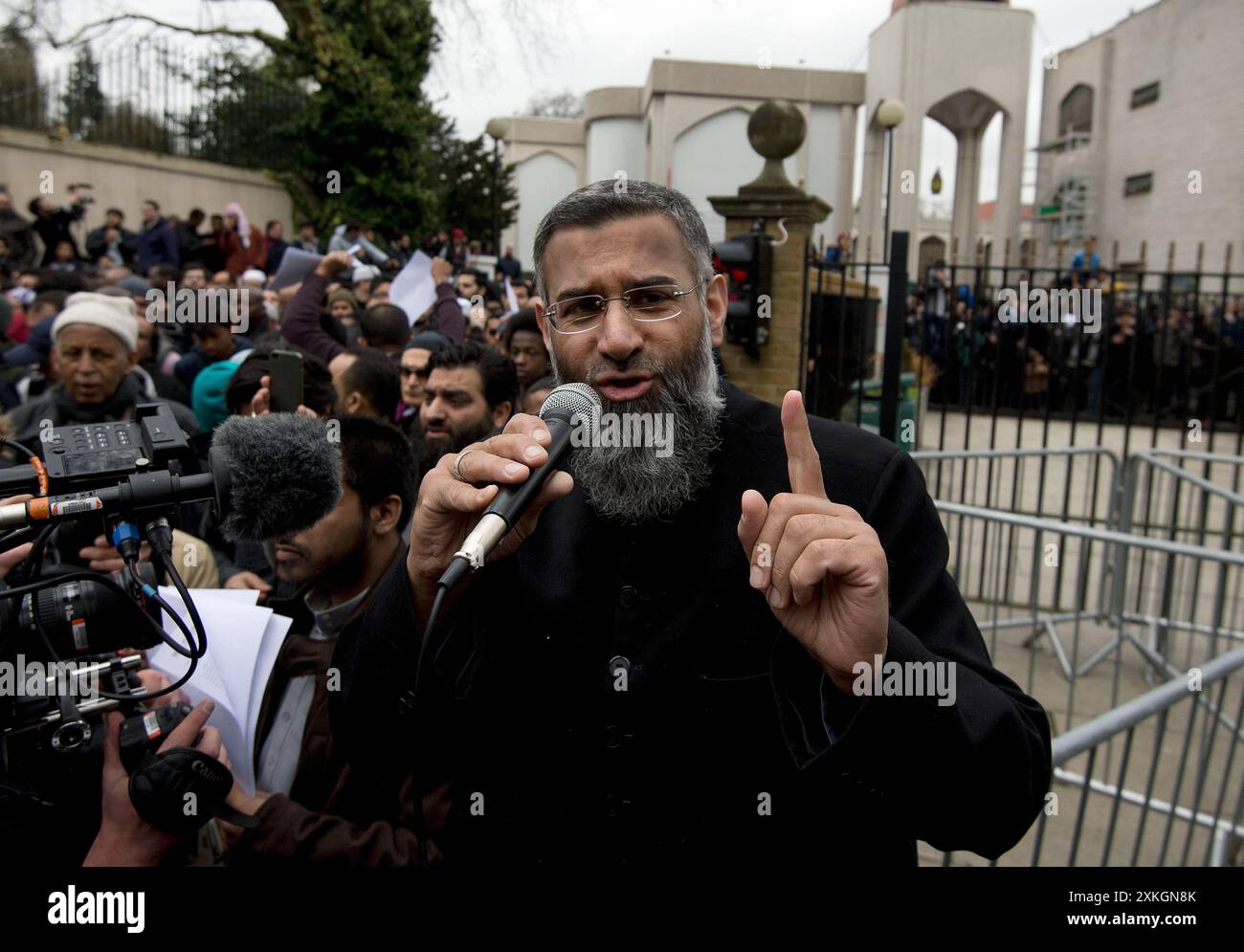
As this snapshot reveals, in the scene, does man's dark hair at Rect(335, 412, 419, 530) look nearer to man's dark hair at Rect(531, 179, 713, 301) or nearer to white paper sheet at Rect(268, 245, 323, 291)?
man's dark hair at Rect(531, 179, 713, 301)

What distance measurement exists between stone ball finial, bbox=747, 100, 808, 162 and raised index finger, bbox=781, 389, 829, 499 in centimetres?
625

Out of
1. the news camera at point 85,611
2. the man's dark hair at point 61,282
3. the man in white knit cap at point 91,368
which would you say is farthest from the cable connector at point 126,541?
the man's dark hair at point 61,282

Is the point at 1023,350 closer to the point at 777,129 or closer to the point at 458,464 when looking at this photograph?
the point at 777,129

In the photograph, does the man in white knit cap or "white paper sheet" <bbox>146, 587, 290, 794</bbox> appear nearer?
"white paper sheet" <bbox>146, 587, 290, 794</bbox>

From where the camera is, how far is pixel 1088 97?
3009 cm

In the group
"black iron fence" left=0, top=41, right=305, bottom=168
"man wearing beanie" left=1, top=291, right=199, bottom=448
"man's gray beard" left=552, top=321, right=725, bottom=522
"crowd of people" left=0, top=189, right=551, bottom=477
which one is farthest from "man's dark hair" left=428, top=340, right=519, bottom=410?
"black iron fence" left=0, top=41, right=305, bottom=168

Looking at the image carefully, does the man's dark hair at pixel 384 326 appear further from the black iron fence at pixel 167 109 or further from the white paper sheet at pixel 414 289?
the black iron fence at pixel 167 109

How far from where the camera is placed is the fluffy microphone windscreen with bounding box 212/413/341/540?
1565mm

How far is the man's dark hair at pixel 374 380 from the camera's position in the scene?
Answer: 14.7 ft

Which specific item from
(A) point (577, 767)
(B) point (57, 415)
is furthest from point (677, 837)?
(B) point (57, 415)

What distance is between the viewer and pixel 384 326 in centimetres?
624

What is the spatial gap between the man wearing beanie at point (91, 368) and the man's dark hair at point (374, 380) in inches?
29.6

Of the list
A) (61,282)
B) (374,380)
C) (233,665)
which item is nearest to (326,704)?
(233,665)

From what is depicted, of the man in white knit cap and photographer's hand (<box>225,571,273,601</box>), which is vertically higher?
the man in white knit cap
